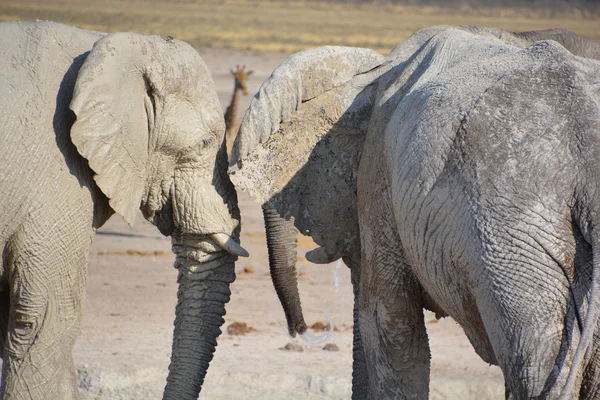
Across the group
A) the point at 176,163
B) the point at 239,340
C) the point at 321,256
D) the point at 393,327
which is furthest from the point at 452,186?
the point at 239,340

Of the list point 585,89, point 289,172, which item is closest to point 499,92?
point 585,89

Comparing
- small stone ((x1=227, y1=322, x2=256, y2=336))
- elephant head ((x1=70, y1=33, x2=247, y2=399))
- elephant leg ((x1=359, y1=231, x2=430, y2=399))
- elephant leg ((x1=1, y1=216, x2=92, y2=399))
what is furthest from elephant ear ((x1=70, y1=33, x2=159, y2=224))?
small stone ((x1=227, y1=322, x2=256, y2=336))

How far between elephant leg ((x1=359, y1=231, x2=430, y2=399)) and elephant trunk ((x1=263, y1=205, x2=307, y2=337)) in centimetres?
80

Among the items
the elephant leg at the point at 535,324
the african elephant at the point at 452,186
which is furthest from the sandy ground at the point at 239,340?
the elephant leg at the point at 535,324

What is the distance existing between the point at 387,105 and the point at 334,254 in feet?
2.49

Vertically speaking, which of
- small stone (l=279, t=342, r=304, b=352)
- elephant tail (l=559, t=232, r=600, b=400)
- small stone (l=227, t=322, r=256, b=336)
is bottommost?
small stone (l=279, t=342, r=304, b=352)

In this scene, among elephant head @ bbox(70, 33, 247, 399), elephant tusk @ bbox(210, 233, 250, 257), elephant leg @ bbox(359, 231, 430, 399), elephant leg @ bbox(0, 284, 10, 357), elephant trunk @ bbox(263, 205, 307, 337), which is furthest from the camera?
elephant trunk @ bbox(263, 205, 307, 337)

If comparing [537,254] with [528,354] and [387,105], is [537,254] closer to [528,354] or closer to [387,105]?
[528,354]

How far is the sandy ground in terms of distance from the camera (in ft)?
17.4

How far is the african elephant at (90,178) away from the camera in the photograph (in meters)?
3.56

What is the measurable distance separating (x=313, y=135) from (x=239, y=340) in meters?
2.58

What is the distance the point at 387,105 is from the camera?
11.4 feet

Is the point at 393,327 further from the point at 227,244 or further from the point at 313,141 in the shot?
the point at 227,244

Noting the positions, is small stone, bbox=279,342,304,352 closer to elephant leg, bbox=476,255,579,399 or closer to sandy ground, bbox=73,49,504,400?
sandy ground, bbox=73,49,504,400
